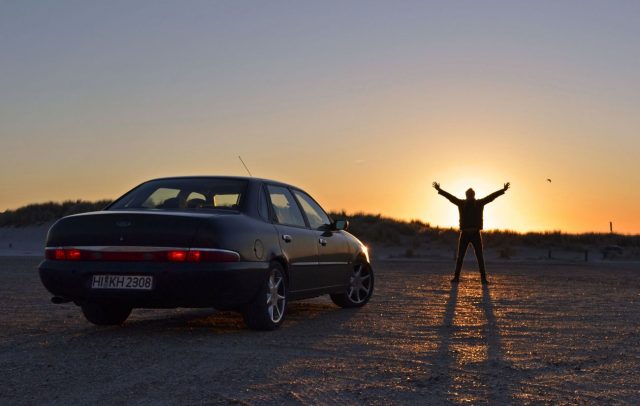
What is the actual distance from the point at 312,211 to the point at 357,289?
1.52m

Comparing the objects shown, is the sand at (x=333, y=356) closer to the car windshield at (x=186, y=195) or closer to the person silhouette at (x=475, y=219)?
the car windshield at (x=186, y=195)

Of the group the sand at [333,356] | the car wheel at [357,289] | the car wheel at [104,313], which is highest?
the car wheel at [357,289]

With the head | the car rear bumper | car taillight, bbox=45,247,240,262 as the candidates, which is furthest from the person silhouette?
car taillight, bbox=45,247,240,262

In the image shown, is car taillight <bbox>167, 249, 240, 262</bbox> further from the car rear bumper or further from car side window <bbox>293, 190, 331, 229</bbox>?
car side window <bbox>293, 190, 331, 229</bbox>

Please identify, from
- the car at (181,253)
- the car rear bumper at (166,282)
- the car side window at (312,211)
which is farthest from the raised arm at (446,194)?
the car rear bumper at (166,282)

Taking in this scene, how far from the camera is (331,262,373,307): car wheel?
12.5 m

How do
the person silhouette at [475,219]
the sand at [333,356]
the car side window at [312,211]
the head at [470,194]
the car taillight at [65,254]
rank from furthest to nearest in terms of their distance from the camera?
the head at [470,194]
the person silhouette at [475,219]
the car side window at [312,211]
the car taillight at [65,254]
the sand at [333,356]

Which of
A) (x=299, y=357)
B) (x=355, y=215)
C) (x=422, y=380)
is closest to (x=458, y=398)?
(x=422, y=380)

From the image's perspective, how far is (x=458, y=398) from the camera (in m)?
6.10

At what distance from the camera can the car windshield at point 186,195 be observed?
981cm

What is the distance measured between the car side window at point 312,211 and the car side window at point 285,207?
0.84 ft

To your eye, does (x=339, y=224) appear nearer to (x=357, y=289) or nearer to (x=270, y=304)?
(x=357, y=289)

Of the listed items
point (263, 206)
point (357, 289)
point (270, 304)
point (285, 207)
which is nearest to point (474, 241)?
point (357, 289)

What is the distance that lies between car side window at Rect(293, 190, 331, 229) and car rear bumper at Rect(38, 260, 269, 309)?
2.44 meters
